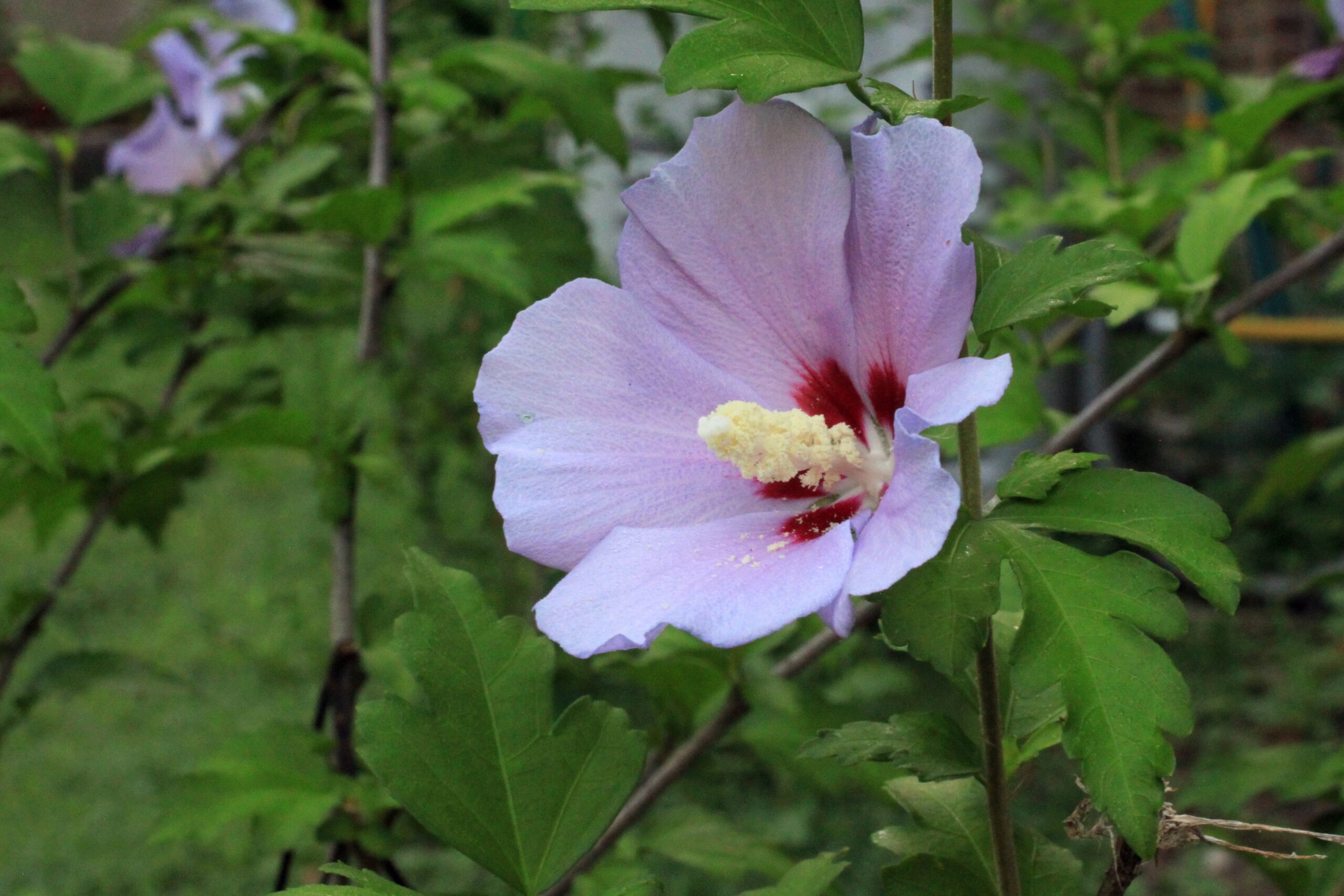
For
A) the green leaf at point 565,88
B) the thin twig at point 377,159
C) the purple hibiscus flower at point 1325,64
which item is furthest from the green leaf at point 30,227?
the purple hibiscus flower at point 1325,64

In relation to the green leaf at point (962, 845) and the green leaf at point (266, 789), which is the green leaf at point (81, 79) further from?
the green leaf at point (962, 845)

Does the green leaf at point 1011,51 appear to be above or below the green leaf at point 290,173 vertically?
above

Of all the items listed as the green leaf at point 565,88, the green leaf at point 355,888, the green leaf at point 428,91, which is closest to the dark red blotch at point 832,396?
the green leaf at point 355,888

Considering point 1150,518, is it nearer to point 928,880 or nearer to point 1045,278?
point 1045,278

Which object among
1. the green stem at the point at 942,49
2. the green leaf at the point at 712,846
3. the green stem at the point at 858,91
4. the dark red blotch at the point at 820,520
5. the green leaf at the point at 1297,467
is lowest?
the green leaf at the point at 1297,467

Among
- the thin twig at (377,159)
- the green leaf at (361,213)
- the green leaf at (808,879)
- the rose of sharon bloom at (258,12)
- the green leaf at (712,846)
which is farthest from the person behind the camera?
the rose of sharon bloom at (258,12)

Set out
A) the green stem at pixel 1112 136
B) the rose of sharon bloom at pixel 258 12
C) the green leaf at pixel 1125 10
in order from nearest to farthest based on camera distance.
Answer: the green leaf at pixel 1125 10
the green stem at pixel 1112 136
the rose of sharon bloom at pixel 258 12

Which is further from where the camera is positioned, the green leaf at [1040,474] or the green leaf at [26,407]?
the green leaf at [26,407]
